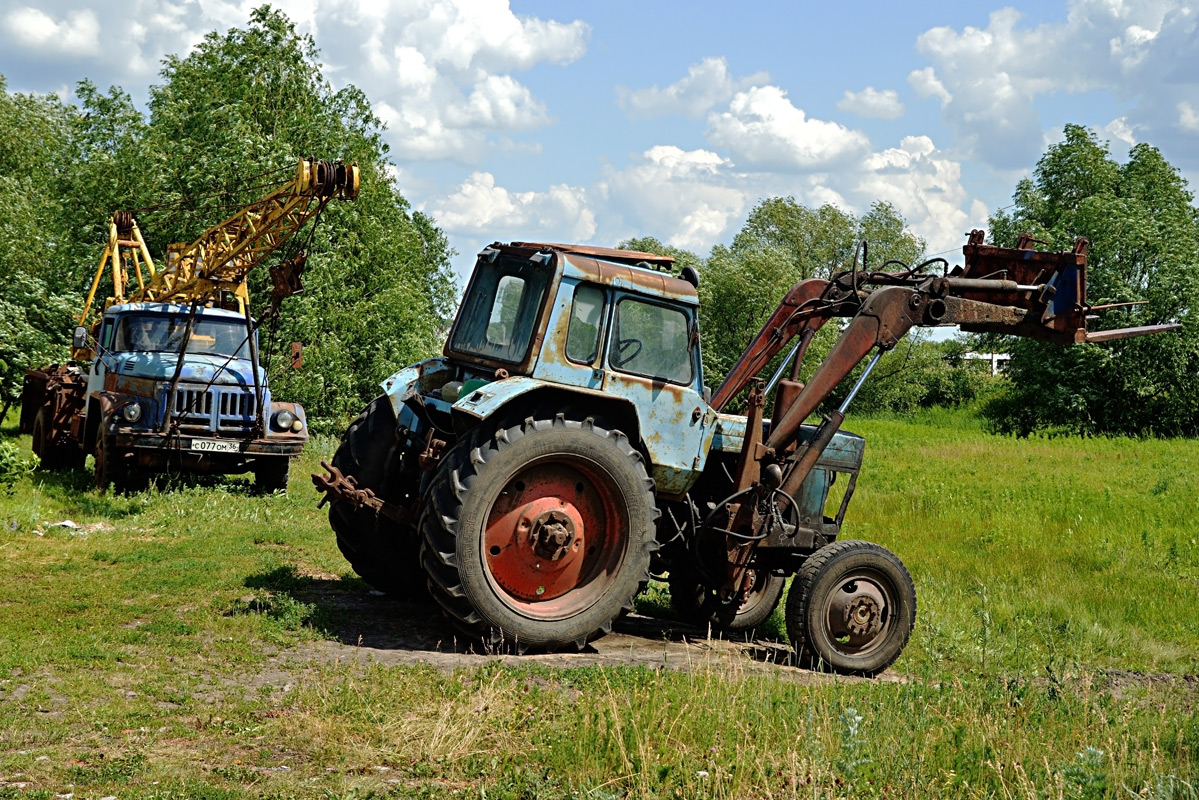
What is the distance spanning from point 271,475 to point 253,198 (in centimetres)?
1029

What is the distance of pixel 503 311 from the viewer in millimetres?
8883

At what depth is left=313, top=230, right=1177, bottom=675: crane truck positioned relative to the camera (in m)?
7.92

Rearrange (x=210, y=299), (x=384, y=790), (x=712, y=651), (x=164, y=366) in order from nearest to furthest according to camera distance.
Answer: (x=384, y=790) < (x=712, y=651) < (x=164, y=366) < (x=210, y=299)

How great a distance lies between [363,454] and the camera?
9.22 metres

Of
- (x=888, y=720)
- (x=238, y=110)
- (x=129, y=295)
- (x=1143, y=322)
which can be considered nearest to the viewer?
(x=888, y=720)

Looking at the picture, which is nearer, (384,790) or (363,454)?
(384,790)

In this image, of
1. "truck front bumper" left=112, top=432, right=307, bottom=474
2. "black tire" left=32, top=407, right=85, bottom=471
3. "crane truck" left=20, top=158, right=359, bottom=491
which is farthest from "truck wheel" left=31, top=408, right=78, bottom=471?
"truck front bumper" left=112, top=432, right=307, bottom=474

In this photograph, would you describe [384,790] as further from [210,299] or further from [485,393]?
[210,299]

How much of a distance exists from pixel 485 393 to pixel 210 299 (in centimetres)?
1075

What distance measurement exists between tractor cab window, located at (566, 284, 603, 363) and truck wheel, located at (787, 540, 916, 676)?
2284 millimetres

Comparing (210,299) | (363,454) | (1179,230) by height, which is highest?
(1179,230)

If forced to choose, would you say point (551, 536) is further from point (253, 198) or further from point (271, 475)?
point (253, 198)

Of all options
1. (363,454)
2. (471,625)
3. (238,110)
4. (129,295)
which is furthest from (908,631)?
(238,110)

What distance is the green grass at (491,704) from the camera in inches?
211
